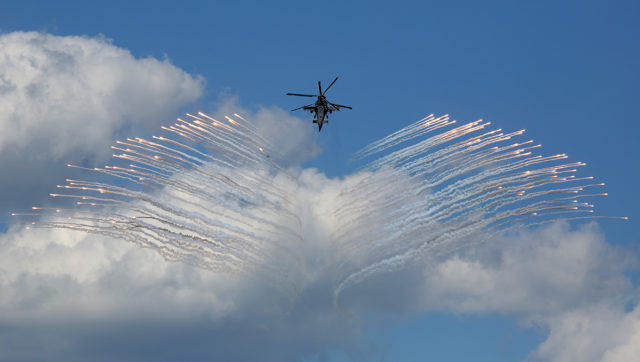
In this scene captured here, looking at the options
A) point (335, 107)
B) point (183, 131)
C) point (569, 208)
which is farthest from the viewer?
point (335, 107)

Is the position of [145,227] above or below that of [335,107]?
below

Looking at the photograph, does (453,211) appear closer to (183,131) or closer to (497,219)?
(497,219)

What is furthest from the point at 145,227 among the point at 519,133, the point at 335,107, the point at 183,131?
the point at 519,133

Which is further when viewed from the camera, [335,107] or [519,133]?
[335,107]

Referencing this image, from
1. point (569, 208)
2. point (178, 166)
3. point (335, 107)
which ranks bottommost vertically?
point (569, 208)

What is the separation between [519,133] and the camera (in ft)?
321

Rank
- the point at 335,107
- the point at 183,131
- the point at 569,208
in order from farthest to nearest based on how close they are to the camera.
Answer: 1. the point at 335,107
2. the point at 183,131
3. the point at 569,208

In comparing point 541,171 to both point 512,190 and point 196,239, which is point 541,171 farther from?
point 196,239

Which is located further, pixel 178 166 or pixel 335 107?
pixel 335 107

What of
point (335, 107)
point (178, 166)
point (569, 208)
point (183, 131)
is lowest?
point (569, 208)

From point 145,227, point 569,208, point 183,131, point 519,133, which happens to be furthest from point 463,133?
point 145,227

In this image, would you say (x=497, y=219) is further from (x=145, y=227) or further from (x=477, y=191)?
(x=145, y=227)

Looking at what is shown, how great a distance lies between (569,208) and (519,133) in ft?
42.3

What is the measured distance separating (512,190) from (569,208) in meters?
7.86
